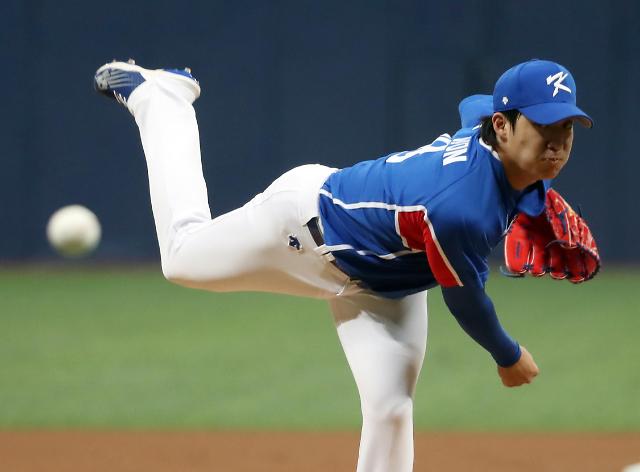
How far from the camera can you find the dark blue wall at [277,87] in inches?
442

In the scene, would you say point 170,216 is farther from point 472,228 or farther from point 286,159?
point 286,159

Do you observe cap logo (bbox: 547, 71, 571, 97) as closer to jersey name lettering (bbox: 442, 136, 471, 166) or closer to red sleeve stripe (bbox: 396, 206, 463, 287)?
jersey name lettering (bbox: 442, 136, 471, 166)

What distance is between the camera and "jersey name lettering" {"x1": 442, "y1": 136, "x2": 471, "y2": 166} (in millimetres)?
2984

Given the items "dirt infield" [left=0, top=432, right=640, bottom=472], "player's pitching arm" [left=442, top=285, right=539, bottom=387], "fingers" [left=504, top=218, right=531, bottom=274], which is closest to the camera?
"player's pitching arm" [left=442, top=285, right=539, bottom=387]

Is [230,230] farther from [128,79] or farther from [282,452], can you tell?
[282,452]

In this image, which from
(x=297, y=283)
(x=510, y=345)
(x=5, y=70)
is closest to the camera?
(x=510, y=345)

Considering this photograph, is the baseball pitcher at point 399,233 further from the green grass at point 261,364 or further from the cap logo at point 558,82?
the green grass at point 261,364

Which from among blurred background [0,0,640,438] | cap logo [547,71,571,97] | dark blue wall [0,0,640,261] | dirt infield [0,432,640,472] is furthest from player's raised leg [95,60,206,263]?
dark blue wall [0,0,640,261]

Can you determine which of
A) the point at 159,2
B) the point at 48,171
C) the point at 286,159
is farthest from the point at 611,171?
the point at 48,171

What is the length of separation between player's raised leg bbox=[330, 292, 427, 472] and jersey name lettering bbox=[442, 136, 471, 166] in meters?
0.57

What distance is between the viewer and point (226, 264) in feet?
11.0

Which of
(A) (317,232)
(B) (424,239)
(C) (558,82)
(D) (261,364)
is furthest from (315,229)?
(D) (261,364)

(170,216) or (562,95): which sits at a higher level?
(562,95)

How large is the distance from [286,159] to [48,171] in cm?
256
